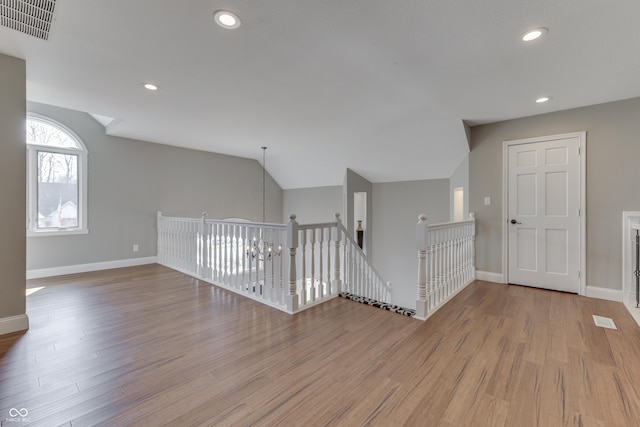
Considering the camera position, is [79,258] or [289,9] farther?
[79,258]

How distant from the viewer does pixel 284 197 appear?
7965 mm

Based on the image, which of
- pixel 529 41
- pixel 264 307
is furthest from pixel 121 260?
pixel 529 41

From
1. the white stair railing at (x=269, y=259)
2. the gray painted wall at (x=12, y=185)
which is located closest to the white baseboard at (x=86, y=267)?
the white stair railing at (x=269, y=259)

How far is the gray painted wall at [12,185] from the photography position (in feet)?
7.82

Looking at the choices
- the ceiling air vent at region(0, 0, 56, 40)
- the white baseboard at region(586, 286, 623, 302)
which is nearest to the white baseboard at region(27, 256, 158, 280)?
the ceiling air vent at region(0, 0, 56, 40)

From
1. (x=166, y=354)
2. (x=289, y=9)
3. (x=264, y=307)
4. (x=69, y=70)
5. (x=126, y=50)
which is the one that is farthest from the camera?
(x=264, y=307)

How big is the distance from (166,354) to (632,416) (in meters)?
2.86

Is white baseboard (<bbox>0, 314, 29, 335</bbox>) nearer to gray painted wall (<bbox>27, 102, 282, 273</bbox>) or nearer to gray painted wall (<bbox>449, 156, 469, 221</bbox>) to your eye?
gray painted wall (<bbox>27, 102, 282, 273</bbox>)

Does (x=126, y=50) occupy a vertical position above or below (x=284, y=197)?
above

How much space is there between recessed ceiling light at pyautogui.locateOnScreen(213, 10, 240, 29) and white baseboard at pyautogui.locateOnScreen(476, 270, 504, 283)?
14.1 ft

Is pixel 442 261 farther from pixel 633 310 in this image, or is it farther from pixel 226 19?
pixel 226 19

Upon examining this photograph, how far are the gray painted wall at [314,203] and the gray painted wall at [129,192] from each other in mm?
1687

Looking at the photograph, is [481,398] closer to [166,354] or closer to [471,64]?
[166,354]

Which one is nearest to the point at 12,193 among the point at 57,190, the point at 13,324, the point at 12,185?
the point at 12,185
